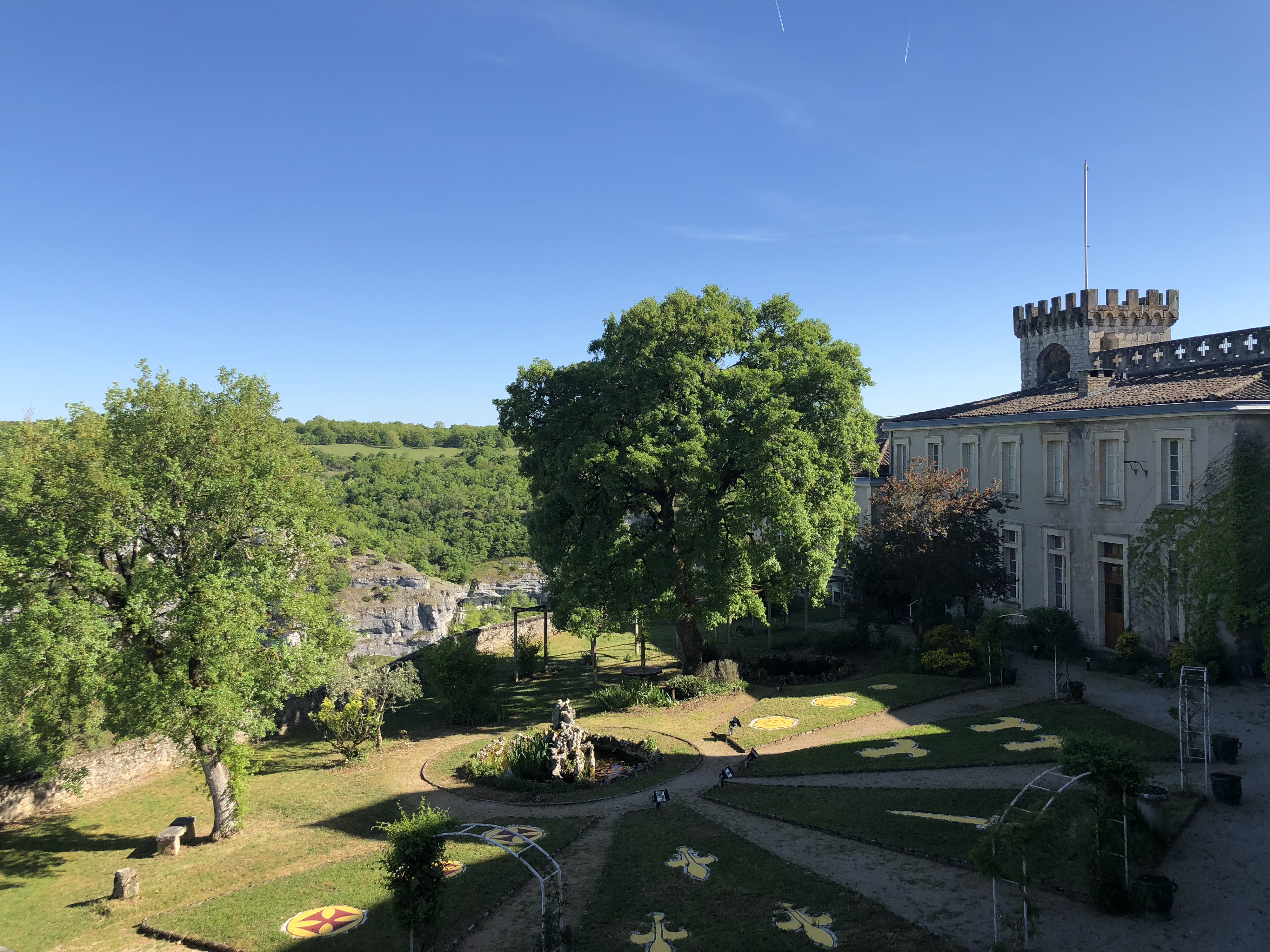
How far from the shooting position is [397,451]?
309ft

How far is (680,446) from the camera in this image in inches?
941

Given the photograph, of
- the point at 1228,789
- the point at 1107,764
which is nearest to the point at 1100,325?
the point at 1228,789

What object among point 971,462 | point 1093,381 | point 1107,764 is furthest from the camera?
point 971,462

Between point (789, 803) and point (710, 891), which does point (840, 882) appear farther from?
point (789, 803)

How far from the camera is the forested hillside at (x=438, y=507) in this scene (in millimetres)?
68188

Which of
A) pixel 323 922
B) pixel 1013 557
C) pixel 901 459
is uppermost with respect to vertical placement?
pixel 901 459

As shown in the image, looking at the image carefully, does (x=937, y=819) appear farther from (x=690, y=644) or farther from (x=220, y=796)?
(x=220, y=796)

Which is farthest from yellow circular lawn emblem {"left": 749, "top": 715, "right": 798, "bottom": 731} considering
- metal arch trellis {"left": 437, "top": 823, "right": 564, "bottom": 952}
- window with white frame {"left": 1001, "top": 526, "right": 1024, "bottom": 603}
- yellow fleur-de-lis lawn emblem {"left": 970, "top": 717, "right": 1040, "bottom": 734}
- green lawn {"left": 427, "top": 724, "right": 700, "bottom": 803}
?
window with white frame {"left": 1001, "top": 526, "right": 1024, "bottom": 603}

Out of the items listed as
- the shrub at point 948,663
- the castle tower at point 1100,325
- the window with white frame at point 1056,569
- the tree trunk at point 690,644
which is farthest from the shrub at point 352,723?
the castle tower at point 1100,325

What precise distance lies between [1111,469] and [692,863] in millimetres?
21384

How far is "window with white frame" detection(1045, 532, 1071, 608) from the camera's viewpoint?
29188mm

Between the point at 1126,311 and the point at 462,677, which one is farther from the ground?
the point at 1126,311

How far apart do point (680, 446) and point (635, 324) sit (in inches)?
192

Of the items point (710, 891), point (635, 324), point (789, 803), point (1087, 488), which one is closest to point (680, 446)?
point (635, 324)
